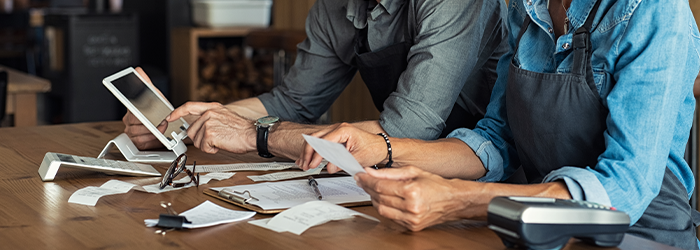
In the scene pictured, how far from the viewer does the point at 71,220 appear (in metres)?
1.07

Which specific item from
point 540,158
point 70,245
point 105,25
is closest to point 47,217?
point 70,245

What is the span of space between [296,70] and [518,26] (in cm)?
79

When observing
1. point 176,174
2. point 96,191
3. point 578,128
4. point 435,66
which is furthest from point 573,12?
point 96,191

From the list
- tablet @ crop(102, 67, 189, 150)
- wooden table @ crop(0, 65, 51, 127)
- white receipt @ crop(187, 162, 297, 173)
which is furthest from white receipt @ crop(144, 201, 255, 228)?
wooden table @ crop(0, 65, 51, 127)

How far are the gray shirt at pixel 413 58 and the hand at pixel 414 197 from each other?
53 cm

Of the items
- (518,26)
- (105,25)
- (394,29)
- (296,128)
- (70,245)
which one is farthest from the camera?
(105,25)

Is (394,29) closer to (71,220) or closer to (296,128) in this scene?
(296,128)

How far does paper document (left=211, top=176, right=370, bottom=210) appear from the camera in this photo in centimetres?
116

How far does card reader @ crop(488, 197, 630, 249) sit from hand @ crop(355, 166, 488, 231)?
0.11 metres

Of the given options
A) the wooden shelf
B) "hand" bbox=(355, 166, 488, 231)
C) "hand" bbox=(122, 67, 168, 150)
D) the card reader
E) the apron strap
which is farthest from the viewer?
the wooden shelf

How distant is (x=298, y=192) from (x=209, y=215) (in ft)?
0.67

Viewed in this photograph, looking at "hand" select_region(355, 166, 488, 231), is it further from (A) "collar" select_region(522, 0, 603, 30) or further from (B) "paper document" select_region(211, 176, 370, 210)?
(A) "collar" select_region(522, 0, 603, 30)

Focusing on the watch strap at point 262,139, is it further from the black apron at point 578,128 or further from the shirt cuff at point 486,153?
the black apron at point 578,128

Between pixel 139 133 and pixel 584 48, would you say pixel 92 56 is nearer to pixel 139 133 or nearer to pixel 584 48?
pixel 139 133
